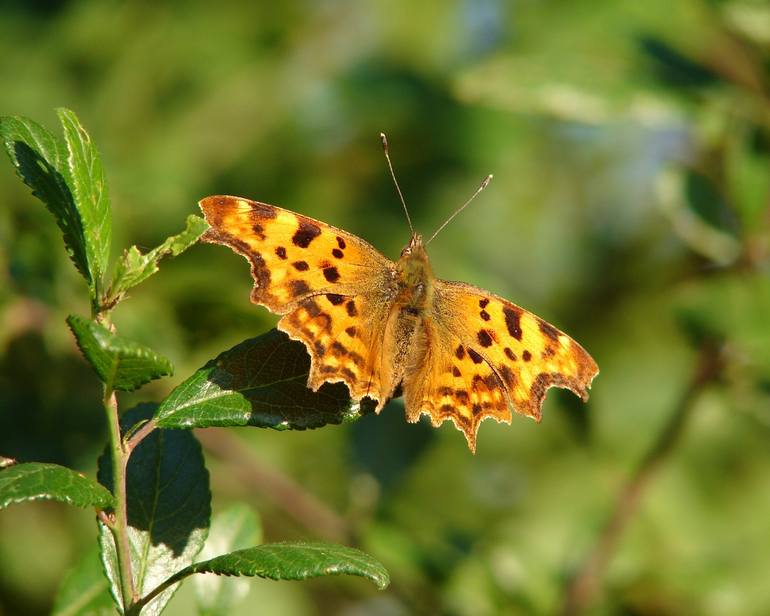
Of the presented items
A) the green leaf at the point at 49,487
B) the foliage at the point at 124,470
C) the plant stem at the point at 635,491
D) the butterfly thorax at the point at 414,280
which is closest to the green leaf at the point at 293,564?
the foliage at the point at 124,470

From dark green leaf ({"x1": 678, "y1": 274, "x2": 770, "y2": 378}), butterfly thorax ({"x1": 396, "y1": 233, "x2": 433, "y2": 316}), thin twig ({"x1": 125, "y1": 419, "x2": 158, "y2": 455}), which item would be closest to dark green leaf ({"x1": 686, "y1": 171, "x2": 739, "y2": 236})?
dark green leaf ({"x1": 678, "y1": 274, "x2": 770, "y2": 378})

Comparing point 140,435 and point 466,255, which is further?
point 466,255

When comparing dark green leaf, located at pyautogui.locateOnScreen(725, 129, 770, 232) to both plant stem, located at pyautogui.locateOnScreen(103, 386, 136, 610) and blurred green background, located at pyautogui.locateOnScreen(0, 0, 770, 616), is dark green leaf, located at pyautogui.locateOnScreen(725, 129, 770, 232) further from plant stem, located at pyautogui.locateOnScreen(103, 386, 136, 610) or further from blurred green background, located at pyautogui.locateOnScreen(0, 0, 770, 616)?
plant stem, located at pyautogui.locateOnScreen(103, 386, 136, 610)

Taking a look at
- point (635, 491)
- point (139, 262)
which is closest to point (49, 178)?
point (139, 262)

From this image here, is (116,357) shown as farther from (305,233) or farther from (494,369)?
(494,369)

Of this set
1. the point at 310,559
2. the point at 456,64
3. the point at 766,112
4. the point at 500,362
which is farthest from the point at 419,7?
the point at 310,559
